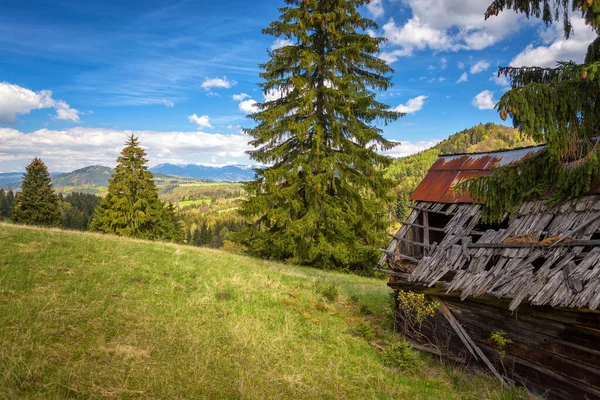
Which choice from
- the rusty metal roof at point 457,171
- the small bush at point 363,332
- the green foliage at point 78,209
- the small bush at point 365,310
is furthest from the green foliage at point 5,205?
the rusty metal roof at point 457,171

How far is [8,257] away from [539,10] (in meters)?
15.6

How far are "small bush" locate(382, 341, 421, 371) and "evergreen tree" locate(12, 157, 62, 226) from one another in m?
39.8

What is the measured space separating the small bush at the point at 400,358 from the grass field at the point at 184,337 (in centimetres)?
3

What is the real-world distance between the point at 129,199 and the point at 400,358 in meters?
30.9

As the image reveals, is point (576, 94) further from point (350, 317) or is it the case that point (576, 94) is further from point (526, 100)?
point (350, 317)

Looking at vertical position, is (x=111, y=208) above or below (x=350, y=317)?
above

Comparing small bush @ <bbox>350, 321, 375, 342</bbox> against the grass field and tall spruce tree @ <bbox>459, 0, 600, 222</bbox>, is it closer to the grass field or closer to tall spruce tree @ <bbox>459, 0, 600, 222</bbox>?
the grass field

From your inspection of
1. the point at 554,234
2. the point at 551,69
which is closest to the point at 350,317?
the point at 554,234

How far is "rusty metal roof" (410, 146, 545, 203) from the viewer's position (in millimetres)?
9719

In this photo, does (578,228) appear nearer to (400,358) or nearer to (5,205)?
(400,358)

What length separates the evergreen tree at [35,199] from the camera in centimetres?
3497

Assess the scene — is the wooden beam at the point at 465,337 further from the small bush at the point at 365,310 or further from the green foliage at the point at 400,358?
the small bush at the point at 365,310

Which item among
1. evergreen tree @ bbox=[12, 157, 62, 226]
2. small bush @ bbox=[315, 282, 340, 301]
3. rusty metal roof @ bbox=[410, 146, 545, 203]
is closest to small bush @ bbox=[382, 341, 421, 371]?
small bush @ bbox=[315, 282, 340, 301]

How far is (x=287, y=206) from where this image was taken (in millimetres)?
16797
